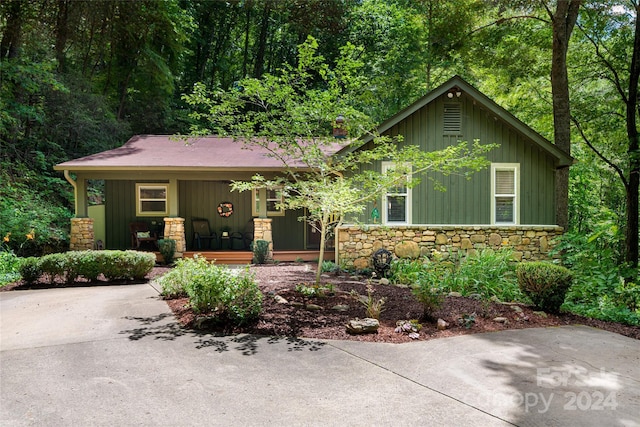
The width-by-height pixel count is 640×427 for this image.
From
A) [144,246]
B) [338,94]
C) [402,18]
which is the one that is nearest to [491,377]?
[338,94]

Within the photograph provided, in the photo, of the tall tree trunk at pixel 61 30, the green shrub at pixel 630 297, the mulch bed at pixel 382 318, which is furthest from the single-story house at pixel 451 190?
the tall tree trunk at pixel 61 30

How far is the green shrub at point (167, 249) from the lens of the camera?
11.3 metres

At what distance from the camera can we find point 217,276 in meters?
5.86

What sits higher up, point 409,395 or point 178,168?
point 178,168

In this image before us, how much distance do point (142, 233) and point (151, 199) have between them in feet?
4.68

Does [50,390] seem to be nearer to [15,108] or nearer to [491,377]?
[491,377]

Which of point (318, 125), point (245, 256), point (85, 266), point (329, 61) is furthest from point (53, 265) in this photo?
point (329, 61)

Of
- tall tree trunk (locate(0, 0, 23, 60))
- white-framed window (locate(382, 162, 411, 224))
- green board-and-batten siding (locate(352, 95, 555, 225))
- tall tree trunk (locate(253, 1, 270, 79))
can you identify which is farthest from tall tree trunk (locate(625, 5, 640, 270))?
tall tree trunk (locate(253, 1, 270, 79))

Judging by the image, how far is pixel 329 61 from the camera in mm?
22812

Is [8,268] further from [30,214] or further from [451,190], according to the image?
[451,190]

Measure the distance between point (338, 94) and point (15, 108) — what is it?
36.5ft

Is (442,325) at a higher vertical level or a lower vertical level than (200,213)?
lower

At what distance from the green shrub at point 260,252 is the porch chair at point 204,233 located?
253 centimetres

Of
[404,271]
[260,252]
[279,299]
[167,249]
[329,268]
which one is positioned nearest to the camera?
[279,299]
